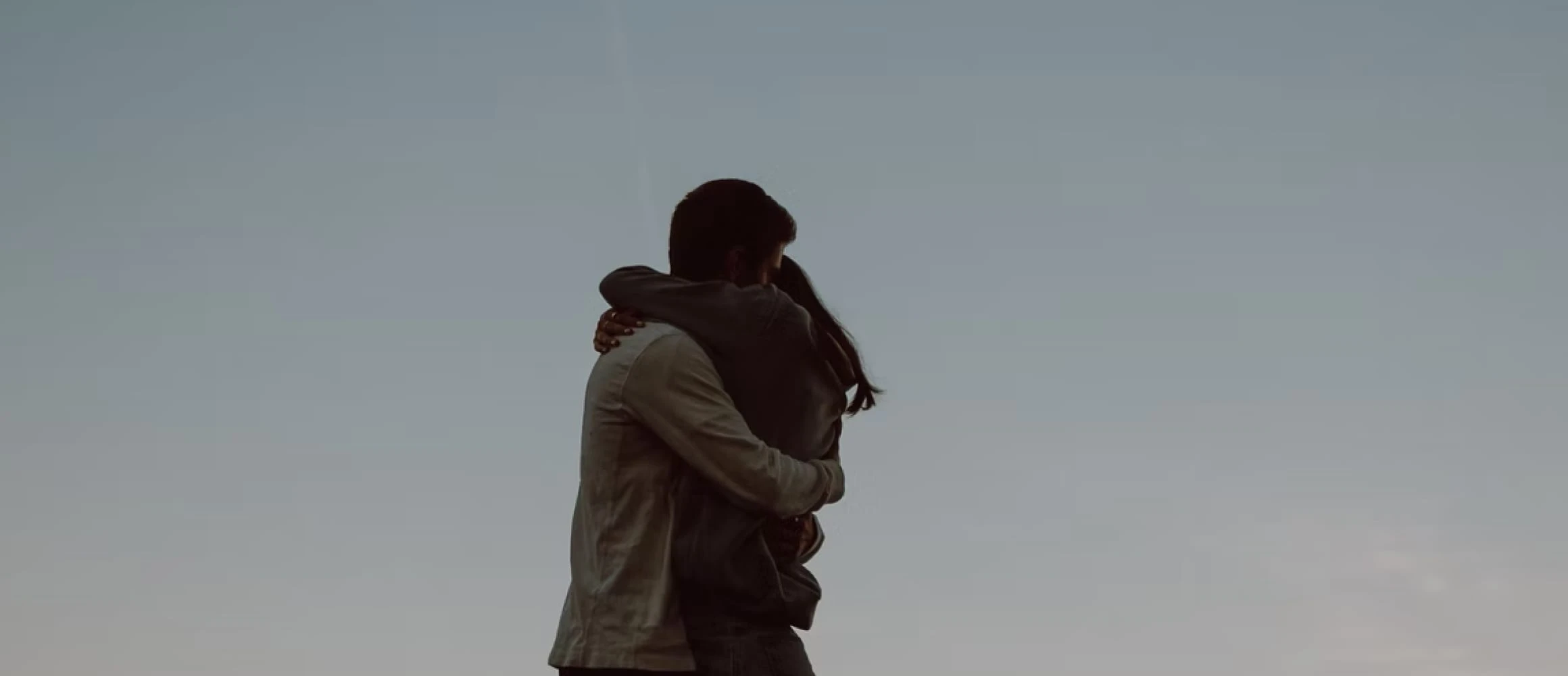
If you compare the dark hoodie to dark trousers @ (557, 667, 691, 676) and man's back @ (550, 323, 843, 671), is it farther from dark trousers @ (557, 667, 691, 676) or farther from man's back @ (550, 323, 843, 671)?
dark trousers @ (557, 667, 691, 676)

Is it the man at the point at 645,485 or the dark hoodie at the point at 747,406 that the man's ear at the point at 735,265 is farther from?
the man at the point at 645,485

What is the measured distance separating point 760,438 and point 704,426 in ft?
0.68

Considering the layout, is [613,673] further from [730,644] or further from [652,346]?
[652,346]

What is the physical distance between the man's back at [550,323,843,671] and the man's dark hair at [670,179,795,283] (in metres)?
0.19

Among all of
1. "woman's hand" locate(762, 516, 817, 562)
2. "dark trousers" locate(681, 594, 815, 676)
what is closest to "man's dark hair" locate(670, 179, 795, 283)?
"woman's hand" locate(762, 516, 817, 562)

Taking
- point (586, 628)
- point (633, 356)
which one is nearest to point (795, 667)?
point (586, 628)

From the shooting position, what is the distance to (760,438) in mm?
4234

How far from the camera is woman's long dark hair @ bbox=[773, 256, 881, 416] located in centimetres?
444

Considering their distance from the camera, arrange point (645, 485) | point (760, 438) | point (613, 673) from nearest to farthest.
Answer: point (613, 673) → point (645, 485) → point (760, 438)

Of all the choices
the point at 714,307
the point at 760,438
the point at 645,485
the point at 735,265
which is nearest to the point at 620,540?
the point at 645,485

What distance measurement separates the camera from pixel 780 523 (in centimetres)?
426

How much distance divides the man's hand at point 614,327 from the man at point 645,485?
1.0 inches

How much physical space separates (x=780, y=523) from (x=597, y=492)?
0.40 metres

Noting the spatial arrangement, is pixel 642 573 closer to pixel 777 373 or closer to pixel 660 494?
pixel 660 494
